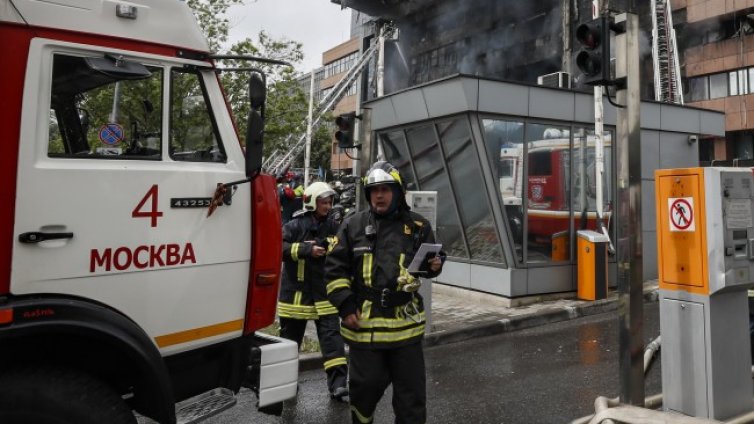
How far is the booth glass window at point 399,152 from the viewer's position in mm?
10320

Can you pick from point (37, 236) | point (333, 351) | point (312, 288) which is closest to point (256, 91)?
point (37, 236)

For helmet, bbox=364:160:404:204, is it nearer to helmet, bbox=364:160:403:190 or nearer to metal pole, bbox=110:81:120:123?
helmet, bbox=364:160:403:190

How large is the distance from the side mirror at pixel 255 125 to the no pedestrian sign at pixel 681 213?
9.09 ft

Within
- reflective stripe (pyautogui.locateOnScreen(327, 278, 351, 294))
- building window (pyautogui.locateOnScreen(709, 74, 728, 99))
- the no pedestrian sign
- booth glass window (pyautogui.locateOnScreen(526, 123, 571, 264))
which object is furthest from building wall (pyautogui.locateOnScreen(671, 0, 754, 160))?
reflective stripe (pyautogui.locateOnScreen(327, 278, 351, 294))

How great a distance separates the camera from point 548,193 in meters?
9.11

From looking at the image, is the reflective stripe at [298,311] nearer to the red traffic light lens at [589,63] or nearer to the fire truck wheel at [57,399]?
the fire truck wheel at [57,399]

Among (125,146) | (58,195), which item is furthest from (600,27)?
(58,195)

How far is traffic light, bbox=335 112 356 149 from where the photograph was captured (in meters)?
7.32

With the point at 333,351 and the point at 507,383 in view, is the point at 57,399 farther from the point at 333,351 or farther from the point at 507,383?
the point at 507,383

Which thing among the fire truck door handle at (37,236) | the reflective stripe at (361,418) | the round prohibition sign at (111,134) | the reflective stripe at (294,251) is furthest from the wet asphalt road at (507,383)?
the round prohibition sign at (111,134)

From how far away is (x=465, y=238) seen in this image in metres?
9.37

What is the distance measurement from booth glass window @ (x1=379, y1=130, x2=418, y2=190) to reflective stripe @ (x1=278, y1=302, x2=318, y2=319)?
19.1ft

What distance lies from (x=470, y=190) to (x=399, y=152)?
188cm

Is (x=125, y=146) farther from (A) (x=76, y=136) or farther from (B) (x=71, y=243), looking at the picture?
(B) (x=71, y=243)
